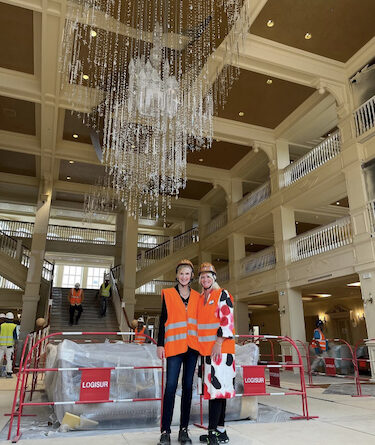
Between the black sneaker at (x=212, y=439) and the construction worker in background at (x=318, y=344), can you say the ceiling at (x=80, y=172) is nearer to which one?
the construction worker in background at (x=318, y=344)

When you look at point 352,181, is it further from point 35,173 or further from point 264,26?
point 35,173

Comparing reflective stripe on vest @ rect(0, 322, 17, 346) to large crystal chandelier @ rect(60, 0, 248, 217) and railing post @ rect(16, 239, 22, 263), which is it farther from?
railing post @ rect(16, 239, 22, 263)

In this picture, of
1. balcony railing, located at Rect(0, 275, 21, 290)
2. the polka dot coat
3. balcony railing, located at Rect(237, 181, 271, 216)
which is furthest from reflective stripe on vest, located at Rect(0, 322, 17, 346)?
balcony railing, located at Rect(237, 181, 271, 216)

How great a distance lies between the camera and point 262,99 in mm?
13508

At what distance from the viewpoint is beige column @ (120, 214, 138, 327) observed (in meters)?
18.3

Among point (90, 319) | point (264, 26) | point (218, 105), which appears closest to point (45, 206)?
point (90, 319)

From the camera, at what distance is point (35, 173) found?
19.0 metres

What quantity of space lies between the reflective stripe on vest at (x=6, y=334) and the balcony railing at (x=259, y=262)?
9585mm

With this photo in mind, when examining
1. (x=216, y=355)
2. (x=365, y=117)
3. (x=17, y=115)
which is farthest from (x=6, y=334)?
(x=365, y=117)

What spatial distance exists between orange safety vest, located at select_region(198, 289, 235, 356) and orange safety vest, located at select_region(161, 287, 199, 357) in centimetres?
7

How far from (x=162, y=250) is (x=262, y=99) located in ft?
33.8

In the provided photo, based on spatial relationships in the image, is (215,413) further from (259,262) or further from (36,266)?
(36,266)

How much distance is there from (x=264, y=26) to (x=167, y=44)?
2809 millimetres

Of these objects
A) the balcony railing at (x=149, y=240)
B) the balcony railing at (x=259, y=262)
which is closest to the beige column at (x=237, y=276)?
the balcony railing at (x=259, y=262)
